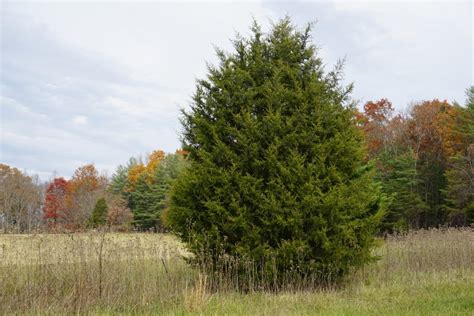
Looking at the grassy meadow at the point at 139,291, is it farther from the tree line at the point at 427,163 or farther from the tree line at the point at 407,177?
the tree line at the point at 427,163

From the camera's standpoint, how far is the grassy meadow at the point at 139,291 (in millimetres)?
6402

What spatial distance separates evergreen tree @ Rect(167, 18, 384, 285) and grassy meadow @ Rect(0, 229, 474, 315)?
701 mm

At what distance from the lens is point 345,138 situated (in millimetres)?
8844

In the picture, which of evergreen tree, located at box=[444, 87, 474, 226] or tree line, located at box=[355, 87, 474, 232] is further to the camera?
tree line, located at box=[355, 87, 474, 232]

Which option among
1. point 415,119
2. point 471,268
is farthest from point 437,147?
point 471,268

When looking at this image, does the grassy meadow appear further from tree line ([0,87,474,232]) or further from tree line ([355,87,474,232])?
tree line ([355,87,474,232])

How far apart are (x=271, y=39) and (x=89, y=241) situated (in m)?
5.42

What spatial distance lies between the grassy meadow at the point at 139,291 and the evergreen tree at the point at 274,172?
70 cm

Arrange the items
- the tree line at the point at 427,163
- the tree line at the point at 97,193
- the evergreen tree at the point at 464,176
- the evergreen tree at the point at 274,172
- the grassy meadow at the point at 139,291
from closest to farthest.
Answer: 1. the grassy meadow at the point at 139,291
2. the evergreen tree at the point at 274,172
3. the evergreen tree at the point at 464,176
4. the tree line at the point at 427,163
5. the tree line at the point at 97,193

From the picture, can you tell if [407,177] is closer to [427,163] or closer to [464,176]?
[427,163]

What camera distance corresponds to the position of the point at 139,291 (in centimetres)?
701

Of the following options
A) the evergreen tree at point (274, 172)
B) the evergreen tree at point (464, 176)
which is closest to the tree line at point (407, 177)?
the evergreen tree at point (464, 176)

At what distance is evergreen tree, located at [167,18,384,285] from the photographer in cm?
809

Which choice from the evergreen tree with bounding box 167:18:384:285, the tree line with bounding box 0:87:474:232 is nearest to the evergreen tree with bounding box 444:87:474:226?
the tree line with bounding box 0:87:474:232
